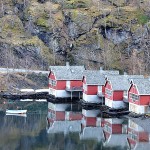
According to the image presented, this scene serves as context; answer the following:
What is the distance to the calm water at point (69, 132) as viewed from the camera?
55531 millimetres

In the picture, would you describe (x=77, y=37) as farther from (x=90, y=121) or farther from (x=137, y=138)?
(x=137, y=138)

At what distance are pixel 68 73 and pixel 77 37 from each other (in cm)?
2608

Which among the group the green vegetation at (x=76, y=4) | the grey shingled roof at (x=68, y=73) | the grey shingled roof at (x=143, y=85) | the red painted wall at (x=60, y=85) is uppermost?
the green vegetation at (x=76, y=4)

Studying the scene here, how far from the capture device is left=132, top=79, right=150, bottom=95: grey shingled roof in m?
70.5

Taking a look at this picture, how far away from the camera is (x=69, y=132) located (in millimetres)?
62969

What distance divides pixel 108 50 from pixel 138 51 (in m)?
7.17

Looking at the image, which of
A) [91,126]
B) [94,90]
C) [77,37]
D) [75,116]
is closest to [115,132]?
[91,126]

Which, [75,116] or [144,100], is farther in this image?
[75,116]

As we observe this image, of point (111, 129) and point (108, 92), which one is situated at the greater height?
point (108, 92)

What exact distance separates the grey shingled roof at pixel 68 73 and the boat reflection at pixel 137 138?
25.9m

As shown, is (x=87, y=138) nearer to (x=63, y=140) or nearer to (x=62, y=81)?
(x=63, y=140)

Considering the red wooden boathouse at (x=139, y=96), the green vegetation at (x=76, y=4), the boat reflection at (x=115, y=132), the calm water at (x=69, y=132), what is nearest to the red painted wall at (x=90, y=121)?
the calm water at (x=69, y=132)

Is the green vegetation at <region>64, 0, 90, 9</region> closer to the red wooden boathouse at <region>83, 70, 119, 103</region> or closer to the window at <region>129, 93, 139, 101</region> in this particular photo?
the red wooden boathouse at <region>83, 70, 119, 103</region>

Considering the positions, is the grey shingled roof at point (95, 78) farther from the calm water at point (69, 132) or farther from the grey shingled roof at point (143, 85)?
the grey shingled roof at point (143, 85)
